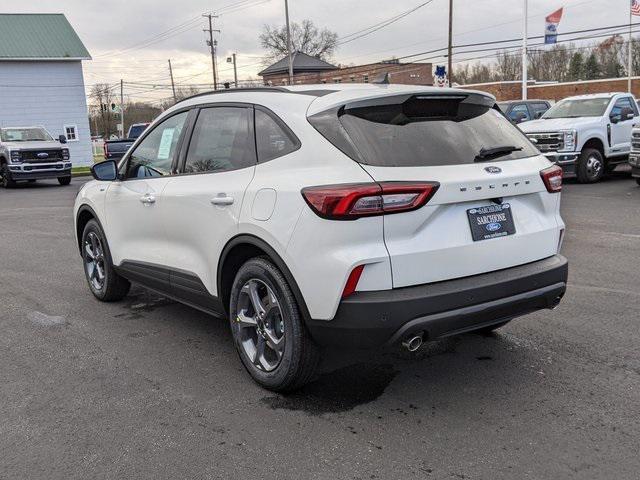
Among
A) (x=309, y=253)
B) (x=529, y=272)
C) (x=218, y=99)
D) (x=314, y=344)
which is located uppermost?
(x=218, y=99)

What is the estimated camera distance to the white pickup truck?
14.6m

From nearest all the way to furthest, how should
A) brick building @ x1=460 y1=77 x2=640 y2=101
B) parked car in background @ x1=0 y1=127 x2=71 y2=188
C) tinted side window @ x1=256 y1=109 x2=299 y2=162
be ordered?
tinted side window @ x1=256 y1=109 x2=299 y2=162 < parked car in background @ x1=0 y1=127 x2=71 y2=188 < brick building @ x1=460 y1=77 x2=640 y2=101

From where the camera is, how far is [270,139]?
3789 mm

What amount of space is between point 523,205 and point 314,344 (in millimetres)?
1473

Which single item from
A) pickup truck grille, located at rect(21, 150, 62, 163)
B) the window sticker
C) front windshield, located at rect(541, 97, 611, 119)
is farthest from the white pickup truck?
pickup truck grille, located at rect(21, 150, 62, 163)

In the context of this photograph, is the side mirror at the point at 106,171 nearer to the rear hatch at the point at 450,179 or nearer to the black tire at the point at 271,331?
the black tire at the point at 271,331

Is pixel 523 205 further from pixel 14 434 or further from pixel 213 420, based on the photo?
pixel 14 434

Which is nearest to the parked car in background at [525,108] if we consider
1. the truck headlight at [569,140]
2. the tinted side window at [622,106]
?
the tinted side window at [622,106]

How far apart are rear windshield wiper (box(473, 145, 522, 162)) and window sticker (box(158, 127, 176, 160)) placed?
2.37m

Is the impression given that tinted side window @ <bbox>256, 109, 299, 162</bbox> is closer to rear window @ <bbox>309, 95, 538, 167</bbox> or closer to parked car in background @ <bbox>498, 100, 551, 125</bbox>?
rear window @ <bbox>309, 95, 538, 167</bbox>

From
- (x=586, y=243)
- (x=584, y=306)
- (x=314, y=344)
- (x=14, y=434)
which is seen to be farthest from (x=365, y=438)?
(x=586, y=243)

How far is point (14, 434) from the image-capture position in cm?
339

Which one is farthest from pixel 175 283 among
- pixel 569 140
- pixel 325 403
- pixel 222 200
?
pixel 569 140

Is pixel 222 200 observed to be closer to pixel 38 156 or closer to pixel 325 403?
pixel 325 403
